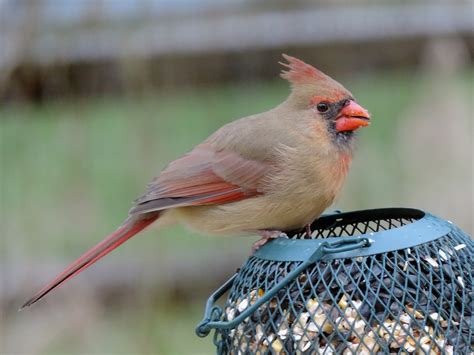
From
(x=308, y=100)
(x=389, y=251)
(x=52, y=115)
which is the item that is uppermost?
(x=308, y=100)

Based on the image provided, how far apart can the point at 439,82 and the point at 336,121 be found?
106 inches

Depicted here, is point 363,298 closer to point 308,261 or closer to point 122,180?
point 308,261

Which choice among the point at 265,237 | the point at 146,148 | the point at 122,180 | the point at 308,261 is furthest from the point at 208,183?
the point at 122,180

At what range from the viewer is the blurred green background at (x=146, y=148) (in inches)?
235

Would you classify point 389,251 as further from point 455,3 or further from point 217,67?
point 455,3

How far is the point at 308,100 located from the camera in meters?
3.77

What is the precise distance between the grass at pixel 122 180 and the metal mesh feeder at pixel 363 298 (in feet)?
9.43

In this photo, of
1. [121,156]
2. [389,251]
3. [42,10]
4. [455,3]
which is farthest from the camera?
[121,156]

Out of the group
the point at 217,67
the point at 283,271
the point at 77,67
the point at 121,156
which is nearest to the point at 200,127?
the point at 121,156

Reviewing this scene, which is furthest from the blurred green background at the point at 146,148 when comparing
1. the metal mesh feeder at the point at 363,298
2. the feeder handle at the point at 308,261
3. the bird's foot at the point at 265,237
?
the feeder handle at the point at 308,261

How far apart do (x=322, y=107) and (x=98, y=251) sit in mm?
1082

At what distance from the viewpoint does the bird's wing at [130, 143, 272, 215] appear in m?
3.72

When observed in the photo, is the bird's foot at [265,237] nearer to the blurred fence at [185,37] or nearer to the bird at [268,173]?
the bird at [268,173]

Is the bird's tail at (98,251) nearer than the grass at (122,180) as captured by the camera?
Yes
